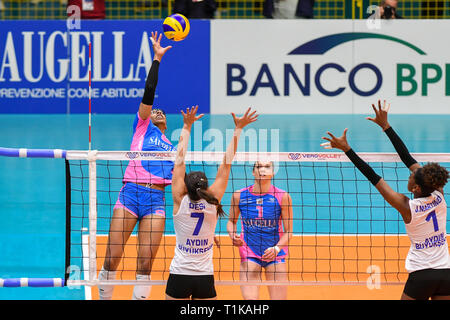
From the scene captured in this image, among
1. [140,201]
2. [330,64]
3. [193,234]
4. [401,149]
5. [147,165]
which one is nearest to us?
[193,234]

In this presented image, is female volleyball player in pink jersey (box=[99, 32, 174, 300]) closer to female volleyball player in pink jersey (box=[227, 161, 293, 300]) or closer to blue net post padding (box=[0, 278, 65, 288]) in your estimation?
blue net post padding (box=[0, 278, 65, 288])

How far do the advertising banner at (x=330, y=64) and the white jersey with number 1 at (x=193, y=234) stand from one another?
1346 cm

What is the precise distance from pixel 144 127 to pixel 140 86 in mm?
11620

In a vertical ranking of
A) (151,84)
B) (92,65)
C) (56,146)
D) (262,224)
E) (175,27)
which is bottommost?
(262,224)

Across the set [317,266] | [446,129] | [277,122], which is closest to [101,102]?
[277,122]

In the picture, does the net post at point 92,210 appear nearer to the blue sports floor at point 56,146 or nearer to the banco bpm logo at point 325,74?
the blue sports floor at point 56,146

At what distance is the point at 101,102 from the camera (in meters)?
Answer: 19.9

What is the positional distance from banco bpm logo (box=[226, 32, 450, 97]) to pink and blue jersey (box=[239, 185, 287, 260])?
40.4 ft

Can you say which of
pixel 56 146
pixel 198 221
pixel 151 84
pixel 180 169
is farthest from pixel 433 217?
pixel 56 146

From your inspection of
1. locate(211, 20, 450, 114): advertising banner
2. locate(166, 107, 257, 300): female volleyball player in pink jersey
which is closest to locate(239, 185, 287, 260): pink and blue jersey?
locate(166, 107, 257, 300): female volleyball player in pink jersey

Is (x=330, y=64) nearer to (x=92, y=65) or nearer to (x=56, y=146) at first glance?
(x=92, y=65)

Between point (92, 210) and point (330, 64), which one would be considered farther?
point (330, 64)

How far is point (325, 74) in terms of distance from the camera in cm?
1977

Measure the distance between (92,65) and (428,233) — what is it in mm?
14569
